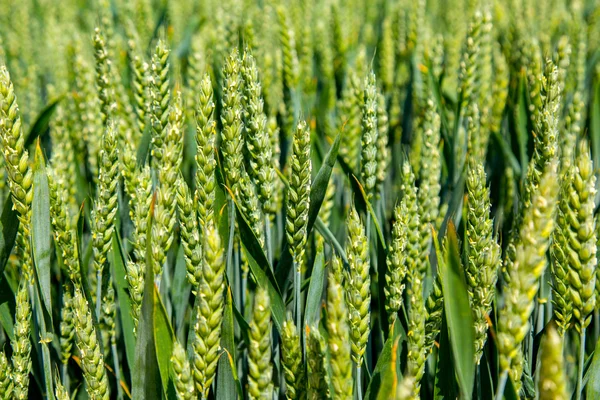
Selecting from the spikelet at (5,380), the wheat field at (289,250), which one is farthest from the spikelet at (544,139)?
the spikelet at (5,380)

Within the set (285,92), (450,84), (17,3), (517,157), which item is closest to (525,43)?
Result: (450,84)

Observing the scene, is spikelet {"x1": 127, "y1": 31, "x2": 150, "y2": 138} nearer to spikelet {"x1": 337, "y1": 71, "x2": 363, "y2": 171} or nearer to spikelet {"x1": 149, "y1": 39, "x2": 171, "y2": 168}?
spikelet {"x1": 149, "y1": 39, "x2": 171, "y2": 168}

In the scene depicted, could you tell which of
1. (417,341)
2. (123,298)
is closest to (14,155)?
(123,298)

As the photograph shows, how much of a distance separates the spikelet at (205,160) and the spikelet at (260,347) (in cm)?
24

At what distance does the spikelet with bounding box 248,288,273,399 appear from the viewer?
2.47ft

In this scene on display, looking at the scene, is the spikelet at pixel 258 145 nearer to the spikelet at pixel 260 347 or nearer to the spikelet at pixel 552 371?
the spikelet at pixel 260 347

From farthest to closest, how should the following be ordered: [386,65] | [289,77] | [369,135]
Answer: [386,65]
[289,77]
[369,135]

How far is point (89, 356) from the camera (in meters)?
0.92

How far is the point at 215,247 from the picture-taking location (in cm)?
77

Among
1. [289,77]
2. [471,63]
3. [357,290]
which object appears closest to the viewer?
[357,290]

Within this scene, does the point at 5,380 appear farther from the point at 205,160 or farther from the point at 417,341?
the point at 417,341

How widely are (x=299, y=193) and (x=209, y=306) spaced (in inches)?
10.0

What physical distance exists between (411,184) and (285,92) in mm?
727

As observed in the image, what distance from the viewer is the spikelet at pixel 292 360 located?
0.83 m
